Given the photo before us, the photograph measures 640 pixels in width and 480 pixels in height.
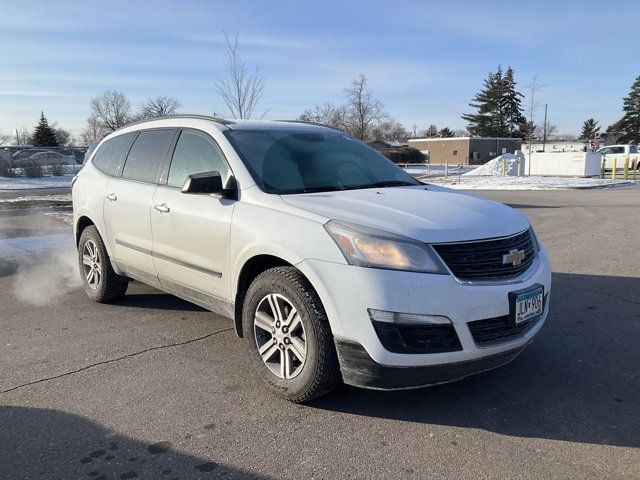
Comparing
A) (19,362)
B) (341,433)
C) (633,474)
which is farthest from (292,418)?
(19,362)

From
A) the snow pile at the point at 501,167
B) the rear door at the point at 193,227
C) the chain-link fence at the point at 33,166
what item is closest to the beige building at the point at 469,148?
the snow pile at the point at 501,167

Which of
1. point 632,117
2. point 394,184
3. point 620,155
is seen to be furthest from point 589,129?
point 394,184

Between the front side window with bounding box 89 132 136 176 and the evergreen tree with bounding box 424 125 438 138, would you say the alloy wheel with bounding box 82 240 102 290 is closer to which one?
the front side window with bounding box 89 132 136 176

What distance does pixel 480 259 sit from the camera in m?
3.02

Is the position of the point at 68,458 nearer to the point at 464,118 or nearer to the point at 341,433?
the point at 341,433

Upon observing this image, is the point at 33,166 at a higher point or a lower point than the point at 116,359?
higher

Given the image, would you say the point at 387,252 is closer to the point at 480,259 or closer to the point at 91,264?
the point at 480,259

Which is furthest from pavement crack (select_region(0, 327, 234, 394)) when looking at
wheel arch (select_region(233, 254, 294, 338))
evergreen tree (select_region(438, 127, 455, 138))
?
evergreen tree (select_region(438, 127, 455, 138))

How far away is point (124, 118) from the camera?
8356 cm

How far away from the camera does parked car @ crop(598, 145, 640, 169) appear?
3691cm

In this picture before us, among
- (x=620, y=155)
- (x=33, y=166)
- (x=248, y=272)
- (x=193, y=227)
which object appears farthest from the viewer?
(x=620, y=155)

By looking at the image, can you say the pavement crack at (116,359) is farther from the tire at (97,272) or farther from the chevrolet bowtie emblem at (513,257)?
the chevrolet bowtie emblem at (513,257)

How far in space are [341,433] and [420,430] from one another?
45 centimetres

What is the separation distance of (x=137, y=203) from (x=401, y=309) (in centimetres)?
279
